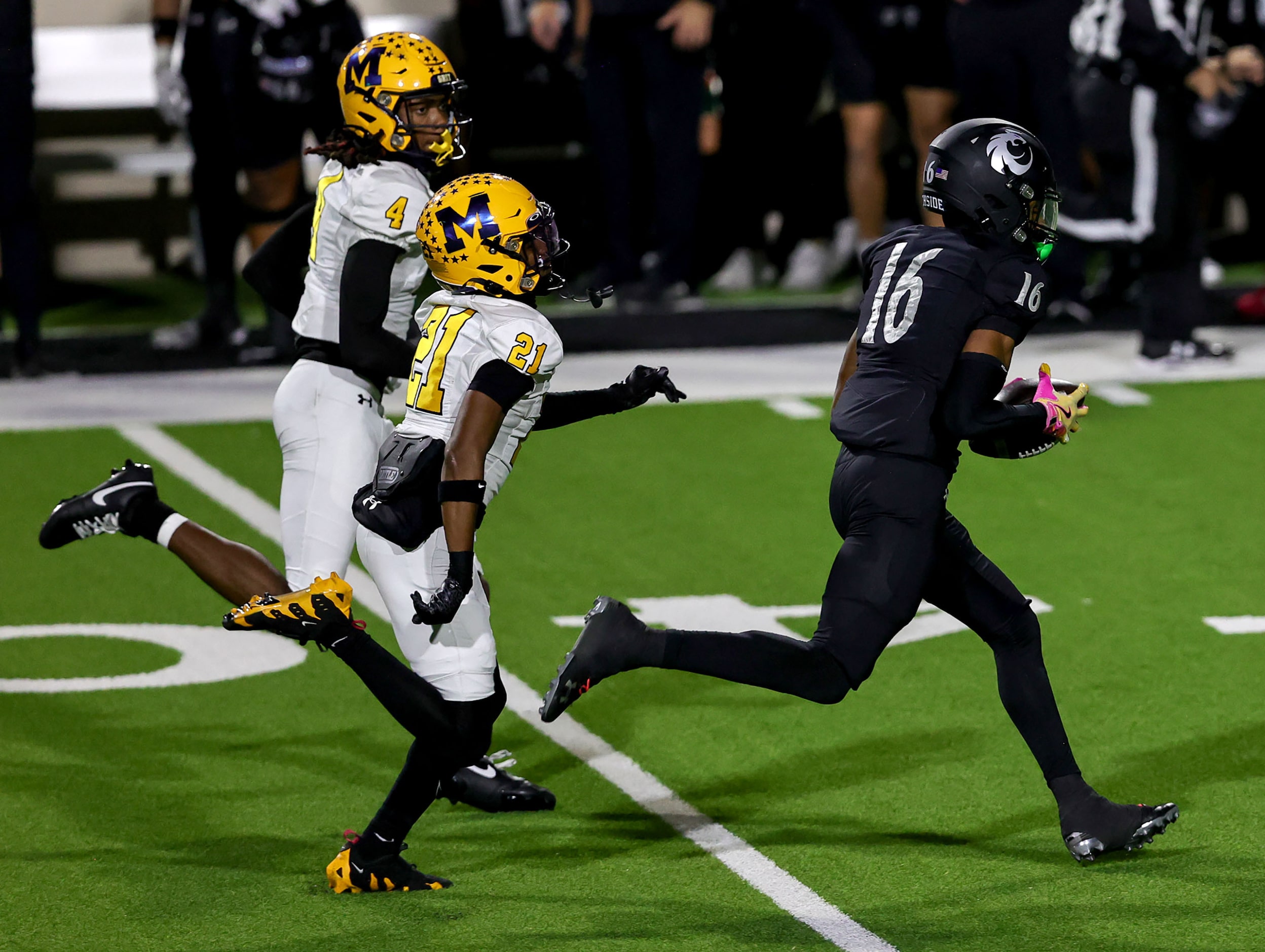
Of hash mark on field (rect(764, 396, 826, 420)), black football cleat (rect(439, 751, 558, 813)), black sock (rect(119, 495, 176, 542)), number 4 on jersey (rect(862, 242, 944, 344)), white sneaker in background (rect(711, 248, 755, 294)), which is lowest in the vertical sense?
white sneaker in background (rect(711, 248, 755, 294))

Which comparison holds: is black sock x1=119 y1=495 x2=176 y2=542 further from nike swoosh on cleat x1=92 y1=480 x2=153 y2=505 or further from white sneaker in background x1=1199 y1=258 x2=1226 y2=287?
white sneaker in background x1=1199 y1=258 x2=1226 y2=287

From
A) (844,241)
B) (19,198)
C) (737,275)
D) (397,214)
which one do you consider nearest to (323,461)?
(397,214)

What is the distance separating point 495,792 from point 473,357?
1.33 metres

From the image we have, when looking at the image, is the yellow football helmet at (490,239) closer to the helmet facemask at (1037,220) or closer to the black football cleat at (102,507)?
the helmet facemask at (1037,220)

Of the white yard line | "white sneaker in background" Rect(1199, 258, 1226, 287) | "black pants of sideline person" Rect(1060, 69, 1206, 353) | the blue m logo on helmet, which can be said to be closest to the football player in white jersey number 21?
the blue m logo on helmet

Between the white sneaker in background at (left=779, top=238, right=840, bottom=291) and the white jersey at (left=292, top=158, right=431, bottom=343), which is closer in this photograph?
the white jersey at (left=292, top=158, right=431, bottom=343)

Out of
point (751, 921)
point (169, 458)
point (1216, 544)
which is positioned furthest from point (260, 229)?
point (751, 921)

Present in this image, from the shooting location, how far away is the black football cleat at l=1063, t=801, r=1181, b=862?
190 inches

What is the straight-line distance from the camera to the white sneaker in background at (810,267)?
45.2 feet

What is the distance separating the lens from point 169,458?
9.39m

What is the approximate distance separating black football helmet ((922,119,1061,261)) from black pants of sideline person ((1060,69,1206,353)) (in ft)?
18.8

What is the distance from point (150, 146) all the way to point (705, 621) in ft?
29.0

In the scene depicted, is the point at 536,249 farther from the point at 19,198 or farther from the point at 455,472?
the point at 19,198

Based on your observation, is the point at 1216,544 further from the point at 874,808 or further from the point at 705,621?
the point at 874,808
